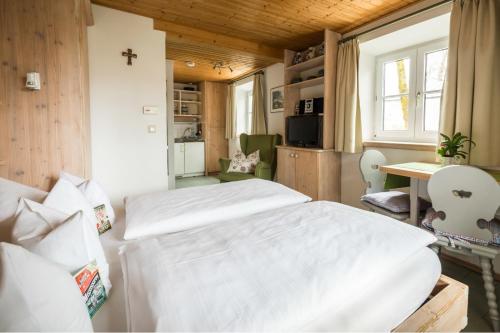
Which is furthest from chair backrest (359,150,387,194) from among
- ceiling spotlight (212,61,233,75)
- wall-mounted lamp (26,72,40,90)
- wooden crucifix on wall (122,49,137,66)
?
ceiling spotlight (212,61,233,75)

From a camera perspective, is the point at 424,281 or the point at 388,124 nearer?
the point at 424,281

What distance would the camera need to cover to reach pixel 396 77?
3.14 m

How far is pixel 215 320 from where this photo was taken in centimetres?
69

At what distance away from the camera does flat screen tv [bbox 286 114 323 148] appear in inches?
140

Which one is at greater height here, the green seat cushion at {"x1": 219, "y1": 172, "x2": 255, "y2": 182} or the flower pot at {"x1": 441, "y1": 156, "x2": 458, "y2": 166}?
the flower pot at {"x1": 441, "y1": 156, "x2": 458, "y2": 166}

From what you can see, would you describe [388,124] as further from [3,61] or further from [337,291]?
[3,61]

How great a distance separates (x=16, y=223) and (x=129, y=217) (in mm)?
553

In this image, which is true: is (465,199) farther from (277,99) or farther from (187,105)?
(187,105)

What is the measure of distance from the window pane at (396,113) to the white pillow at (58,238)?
323 cm

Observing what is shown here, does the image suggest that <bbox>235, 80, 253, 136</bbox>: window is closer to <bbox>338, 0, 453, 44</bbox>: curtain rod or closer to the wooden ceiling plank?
the wooden ceiling plank

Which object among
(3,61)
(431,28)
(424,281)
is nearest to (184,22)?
(3,61)

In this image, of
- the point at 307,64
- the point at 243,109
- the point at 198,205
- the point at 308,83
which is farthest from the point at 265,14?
the point at 243,109

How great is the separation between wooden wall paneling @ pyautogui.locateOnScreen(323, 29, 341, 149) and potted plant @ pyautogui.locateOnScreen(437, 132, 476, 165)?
4.71ft

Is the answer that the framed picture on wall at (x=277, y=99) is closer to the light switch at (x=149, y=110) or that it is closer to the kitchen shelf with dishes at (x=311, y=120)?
the kitchen shelf with dishes at (x=311, y=120)
